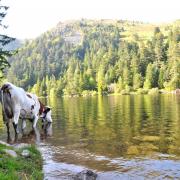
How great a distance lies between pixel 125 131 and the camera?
2488cm

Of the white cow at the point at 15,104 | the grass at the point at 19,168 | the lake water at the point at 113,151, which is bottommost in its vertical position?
the lake water at the point at 113,151

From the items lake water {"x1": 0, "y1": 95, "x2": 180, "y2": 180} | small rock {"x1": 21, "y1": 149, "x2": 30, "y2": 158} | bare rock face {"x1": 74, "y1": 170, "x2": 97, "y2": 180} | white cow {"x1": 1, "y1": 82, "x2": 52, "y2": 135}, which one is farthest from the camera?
white cow {"x1": 1, "y1": 82, "x2": 52, "y2": 135}

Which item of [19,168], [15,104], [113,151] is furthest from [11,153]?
[15,104]

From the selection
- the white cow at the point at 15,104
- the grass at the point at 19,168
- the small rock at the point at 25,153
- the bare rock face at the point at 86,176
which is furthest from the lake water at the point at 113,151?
the white cow at the point at 15,104

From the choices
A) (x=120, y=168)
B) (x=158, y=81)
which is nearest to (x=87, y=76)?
(x=158, y=81)

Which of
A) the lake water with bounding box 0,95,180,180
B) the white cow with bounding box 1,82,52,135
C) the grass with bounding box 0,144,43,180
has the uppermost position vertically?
the white cow with bounding box 1,82,52,135

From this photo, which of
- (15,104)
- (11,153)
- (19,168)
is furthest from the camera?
(15,104)

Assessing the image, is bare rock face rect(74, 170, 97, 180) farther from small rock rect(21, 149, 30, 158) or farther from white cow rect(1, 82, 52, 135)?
white cow rect(1, 82, 52, 135)

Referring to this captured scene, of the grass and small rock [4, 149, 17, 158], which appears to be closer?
the grass

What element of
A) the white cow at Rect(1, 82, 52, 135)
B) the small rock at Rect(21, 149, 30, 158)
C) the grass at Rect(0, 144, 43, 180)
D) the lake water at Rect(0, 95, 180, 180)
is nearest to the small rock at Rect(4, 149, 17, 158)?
the grass at Rect(0, 144, 43, 180)

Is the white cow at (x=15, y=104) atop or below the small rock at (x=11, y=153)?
atop

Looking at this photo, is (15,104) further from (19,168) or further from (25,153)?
(19,168)

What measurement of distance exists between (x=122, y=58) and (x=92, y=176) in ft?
493

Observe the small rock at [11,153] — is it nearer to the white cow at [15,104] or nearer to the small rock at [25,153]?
the small rock at [25,153]
